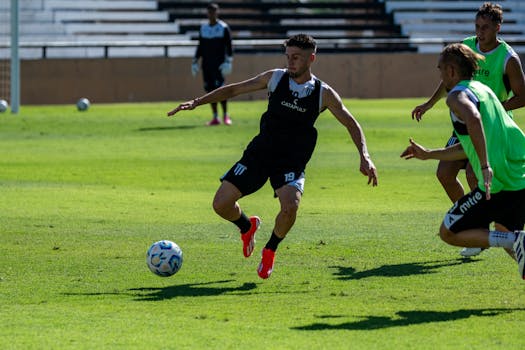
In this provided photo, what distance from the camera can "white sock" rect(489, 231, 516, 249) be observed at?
311 inches

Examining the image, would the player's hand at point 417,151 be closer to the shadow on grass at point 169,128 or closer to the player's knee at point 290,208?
the player's knee at point 290,208

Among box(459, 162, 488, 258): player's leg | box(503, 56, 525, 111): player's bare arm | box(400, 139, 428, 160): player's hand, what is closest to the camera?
box(400, 139, 428, 160): player's hand

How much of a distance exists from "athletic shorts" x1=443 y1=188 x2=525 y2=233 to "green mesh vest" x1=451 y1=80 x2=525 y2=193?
0.07m

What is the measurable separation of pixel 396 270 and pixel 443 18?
121 ft

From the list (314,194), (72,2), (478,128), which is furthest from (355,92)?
(478,128)

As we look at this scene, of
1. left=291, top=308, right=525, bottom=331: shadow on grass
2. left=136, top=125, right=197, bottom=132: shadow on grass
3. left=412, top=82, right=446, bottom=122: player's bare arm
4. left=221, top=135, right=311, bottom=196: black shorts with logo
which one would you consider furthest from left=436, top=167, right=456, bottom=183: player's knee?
left=136, top=125, right=197, bottom=132: shadow on grass

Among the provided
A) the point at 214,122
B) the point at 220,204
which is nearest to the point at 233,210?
the point at 220,204

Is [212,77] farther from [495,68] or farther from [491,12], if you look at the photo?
[491,12]

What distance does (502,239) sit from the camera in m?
7.95

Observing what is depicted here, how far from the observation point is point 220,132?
80.3 ft

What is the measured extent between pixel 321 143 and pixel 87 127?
6033mm

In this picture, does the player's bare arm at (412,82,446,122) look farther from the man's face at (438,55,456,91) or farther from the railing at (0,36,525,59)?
the railing at (0,36,525,59)

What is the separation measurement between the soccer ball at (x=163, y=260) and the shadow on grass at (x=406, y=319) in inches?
80.7

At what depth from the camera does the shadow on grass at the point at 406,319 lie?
7.31 meters
